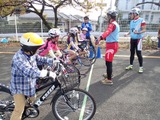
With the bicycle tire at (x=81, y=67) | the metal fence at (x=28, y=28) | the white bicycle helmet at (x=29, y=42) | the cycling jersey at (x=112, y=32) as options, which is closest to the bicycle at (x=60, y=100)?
the white bicycle helmet at (x=29, y=42)

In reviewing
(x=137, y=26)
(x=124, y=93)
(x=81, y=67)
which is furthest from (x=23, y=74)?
(x=137, y=26)

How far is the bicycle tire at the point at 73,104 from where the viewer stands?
9.43 feet

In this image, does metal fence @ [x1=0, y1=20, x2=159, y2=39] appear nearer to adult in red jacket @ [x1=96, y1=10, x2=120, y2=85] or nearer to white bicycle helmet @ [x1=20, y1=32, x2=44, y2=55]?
adult in red jacket @ [x1=96, y1=10, x2=120, y2=85]

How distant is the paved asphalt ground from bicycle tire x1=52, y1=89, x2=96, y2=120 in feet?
0.82

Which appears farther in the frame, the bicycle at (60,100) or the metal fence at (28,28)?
the metal fence at (28,28)

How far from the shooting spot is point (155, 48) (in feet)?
31.2

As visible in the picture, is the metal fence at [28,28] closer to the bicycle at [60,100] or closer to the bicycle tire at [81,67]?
the bicycle tire at [81,67]

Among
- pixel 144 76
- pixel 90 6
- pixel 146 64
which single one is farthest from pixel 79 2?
pixel 144 76

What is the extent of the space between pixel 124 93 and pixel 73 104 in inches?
69.4

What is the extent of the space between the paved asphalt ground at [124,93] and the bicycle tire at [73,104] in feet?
0.82

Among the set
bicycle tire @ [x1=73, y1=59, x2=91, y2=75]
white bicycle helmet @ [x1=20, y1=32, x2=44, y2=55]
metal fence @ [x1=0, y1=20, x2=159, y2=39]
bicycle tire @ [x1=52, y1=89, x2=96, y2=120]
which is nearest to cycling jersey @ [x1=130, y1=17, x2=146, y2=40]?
bicycle tire @ [x1=73, y1=59, x2=91, y2=75]

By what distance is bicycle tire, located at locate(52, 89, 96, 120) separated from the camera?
288 cm

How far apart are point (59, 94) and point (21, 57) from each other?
880 mm

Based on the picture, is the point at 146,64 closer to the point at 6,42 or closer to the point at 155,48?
the point at 155,48
